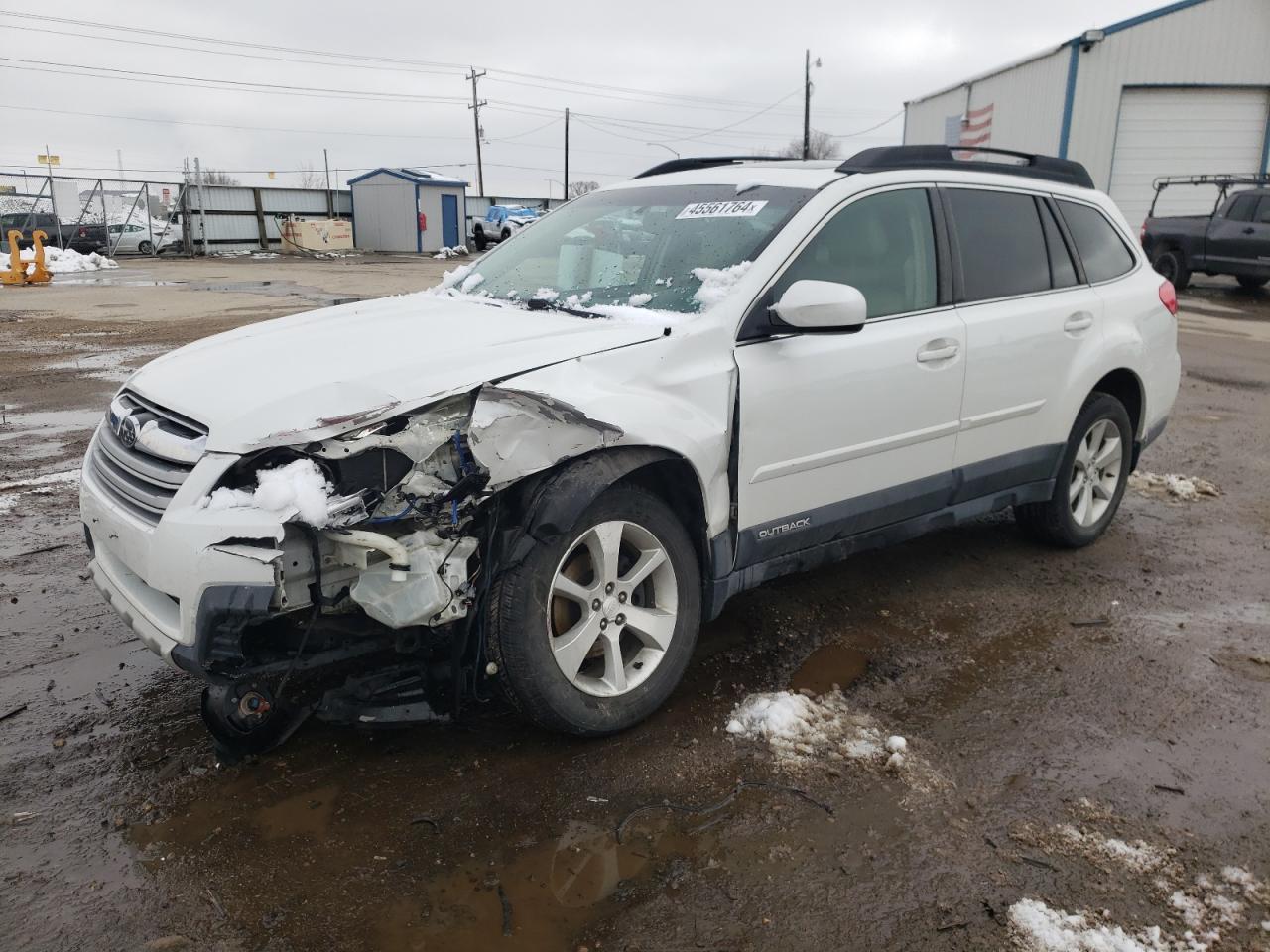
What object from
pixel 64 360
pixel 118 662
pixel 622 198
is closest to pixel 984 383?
pixel 622 198

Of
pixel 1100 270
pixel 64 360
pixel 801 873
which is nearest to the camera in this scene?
pixel 801 873

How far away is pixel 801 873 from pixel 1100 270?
351 centimetres

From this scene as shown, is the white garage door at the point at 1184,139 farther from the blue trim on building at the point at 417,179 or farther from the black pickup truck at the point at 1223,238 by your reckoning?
the blue trim on building at the point at 417,179

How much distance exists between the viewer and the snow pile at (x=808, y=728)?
3070mm

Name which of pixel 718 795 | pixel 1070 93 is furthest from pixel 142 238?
pixel 718 795

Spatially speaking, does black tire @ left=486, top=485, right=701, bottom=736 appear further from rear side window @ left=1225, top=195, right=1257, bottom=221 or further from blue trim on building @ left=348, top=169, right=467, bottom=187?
blue trim on building @ left=348, top=169, right=467, bottom=187

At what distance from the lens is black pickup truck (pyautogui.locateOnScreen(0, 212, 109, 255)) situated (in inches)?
1125

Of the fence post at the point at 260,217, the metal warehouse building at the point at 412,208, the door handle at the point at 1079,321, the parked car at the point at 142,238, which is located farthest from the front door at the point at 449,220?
the door handle at the point at 1079,321

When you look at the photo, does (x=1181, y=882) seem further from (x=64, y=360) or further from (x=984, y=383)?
(x=64, y=360)

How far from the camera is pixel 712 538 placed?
3213mm

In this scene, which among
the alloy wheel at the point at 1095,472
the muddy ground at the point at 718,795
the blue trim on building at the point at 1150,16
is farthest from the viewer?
the blue trim on building at the point at 1150,16

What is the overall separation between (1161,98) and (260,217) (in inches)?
1107

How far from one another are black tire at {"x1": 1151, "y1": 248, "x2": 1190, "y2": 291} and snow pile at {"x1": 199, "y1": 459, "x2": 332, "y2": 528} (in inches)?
749

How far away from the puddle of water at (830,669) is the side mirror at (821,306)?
4.18ft
